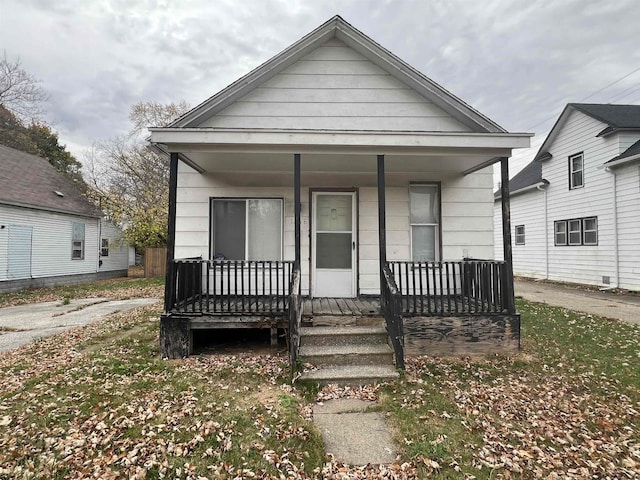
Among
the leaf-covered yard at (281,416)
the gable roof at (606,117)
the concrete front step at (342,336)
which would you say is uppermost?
the gable roof at (606,117)

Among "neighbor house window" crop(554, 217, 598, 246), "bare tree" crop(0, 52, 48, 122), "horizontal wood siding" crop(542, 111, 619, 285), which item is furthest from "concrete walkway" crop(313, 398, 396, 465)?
"bare tree" crop(0, 52, 48, 122)

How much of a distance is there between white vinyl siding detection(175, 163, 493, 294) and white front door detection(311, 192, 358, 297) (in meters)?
0.15

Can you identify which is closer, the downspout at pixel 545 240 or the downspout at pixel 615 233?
the downspout at pixel 615 233

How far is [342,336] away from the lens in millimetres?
4527

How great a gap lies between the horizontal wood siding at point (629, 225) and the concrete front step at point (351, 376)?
36.3ft

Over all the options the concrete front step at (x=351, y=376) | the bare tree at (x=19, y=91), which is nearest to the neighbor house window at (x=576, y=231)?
the concrete front step at (x=351, y=376)

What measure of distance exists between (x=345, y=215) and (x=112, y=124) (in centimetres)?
2537

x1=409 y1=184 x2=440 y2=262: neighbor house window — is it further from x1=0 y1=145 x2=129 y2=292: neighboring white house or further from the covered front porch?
x1=0 y1=145 x2=129 y2=292: neighboring white house

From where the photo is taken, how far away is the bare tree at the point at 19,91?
20.1 meters

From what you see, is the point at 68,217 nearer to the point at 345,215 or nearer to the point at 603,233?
the point at 345,215

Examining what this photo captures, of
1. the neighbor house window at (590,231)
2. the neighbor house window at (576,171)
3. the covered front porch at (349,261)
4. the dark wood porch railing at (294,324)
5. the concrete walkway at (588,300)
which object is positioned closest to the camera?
the dark wood porch railing at (294,324)

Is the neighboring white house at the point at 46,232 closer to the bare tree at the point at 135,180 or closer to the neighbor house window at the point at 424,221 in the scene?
the bare tree at the point at 135,180

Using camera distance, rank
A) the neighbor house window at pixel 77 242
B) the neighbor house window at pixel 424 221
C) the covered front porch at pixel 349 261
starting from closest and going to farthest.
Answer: the covered front porch at pixel 349 261 → the neighbor house window at pixel 424 221 → the neighbor house window at pixel 77 242

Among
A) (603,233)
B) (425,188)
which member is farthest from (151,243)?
(603,233)
